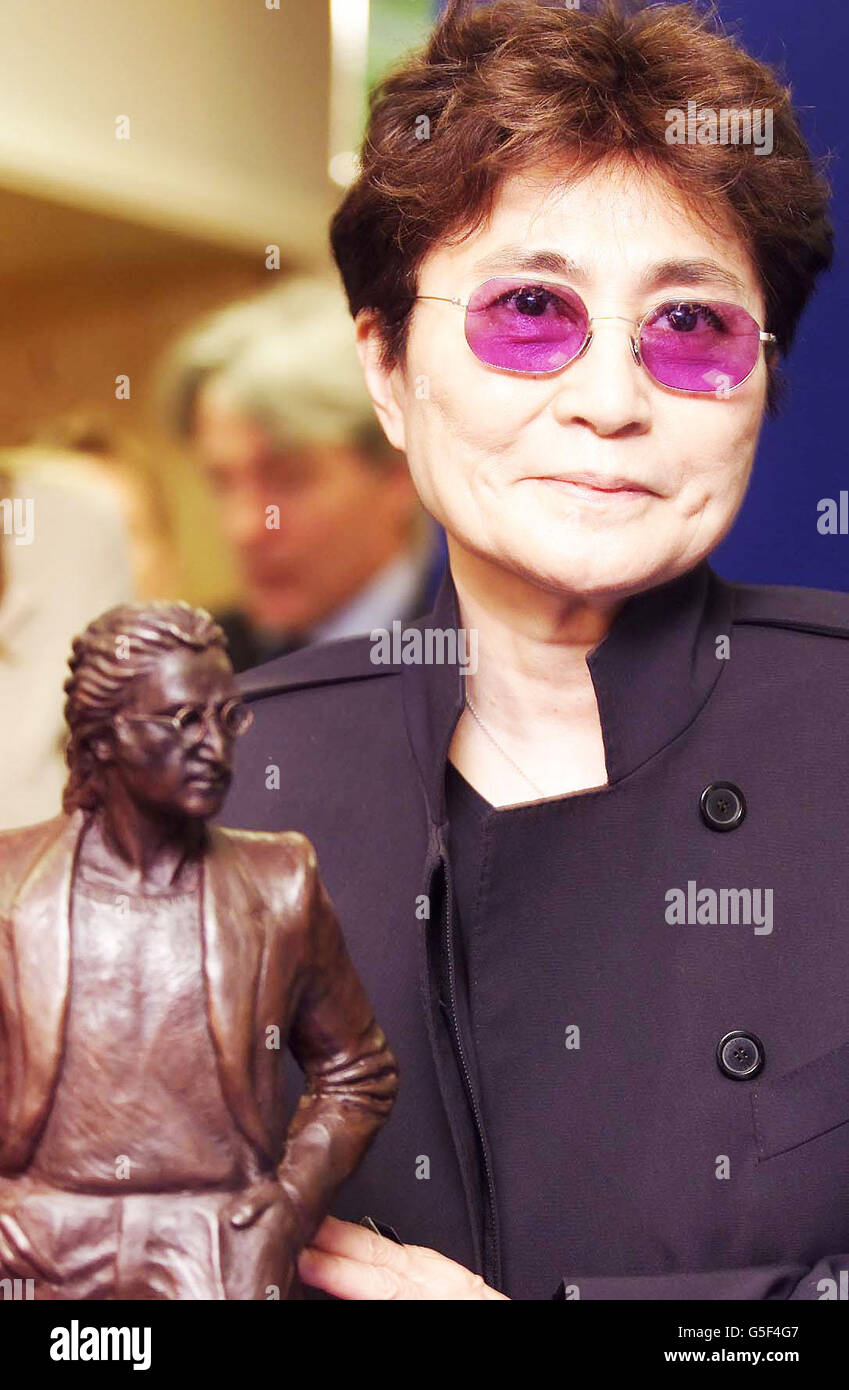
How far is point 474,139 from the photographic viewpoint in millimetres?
1294

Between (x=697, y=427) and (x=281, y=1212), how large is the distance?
0.65 meters

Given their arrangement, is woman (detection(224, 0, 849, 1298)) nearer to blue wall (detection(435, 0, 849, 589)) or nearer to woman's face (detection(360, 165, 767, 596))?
woman's face (detection(360, 165, 767, 596))

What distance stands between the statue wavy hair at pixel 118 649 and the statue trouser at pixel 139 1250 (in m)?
0.23

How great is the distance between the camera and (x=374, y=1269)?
105 cm

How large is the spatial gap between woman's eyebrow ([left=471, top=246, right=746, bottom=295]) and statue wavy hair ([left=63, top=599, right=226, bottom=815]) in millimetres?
475

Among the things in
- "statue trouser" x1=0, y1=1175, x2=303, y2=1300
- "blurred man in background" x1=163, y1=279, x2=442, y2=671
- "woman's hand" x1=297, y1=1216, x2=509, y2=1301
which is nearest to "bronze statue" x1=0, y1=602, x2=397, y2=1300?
"statue trouser" x1=0, y1=1175, x2=303, y2=1300

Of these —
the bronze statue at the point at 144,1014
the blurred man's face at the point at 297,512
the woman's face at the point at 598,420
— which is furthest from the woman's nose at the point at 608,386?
the blurred man's face at the point at 297,512

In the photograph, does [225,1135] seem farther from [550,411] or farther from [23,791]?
[23,791]

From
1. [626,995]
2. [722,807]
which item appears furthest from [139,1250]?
[722,807]

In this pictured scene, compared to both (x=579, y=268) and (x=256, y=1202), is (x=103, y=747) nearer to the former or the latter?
(x=256, y=1202)

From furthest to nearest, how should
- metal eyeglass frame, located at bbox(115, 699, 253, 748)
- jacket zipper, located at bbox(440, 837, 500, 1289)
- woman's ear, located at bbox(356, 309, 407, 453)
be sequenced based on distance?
woman's ear, located at bbox(356, 309, 407, 453), jacket zipper, located at bbox(440, 837, 500, 1289), metal eyeglass frame, located at bbox(115, 699, 253, 748)

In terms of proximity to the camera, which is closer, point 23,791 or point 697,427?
point 697,427

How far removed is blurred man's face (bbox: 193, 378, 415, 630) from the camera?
7.55 feet
